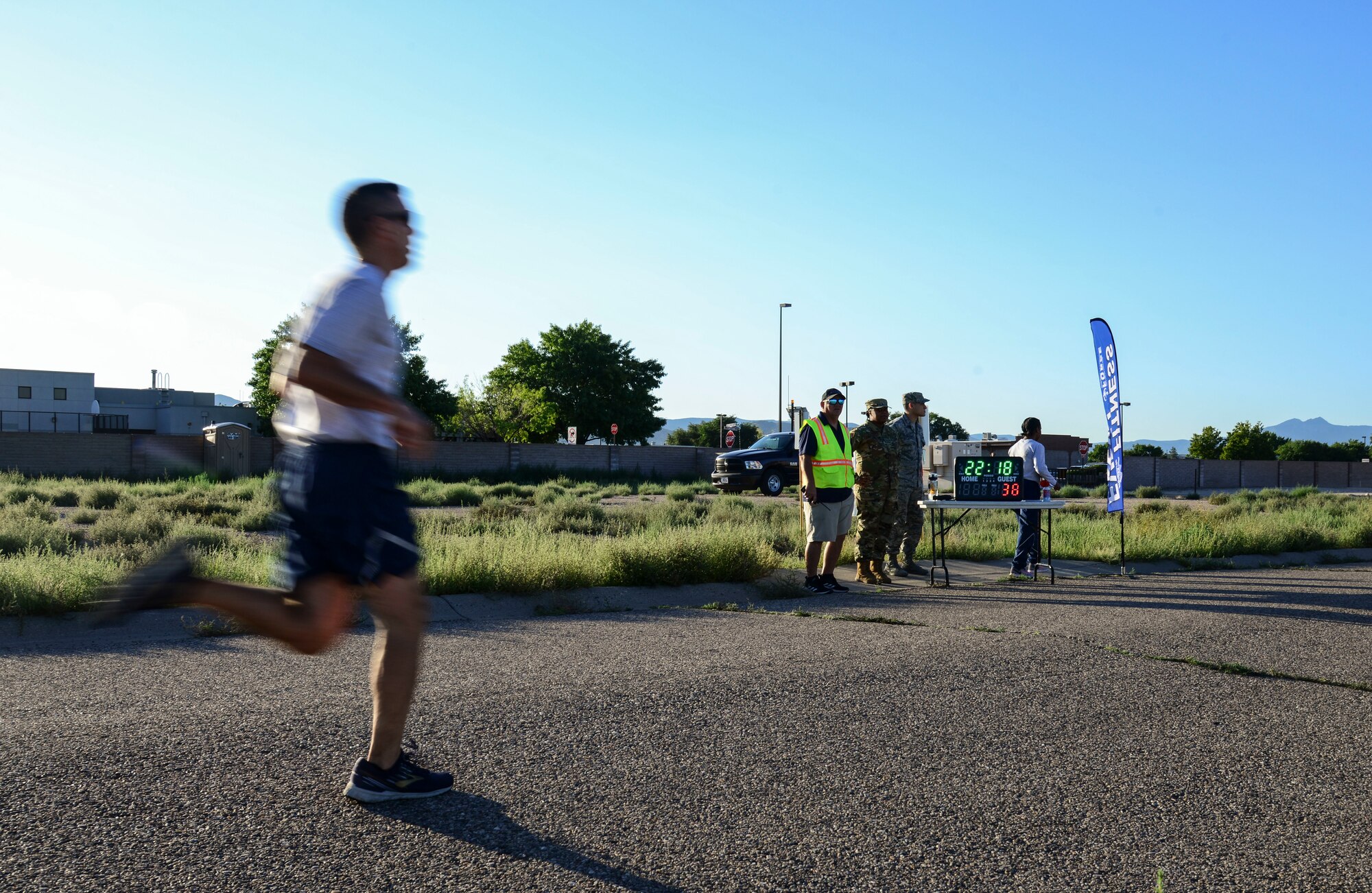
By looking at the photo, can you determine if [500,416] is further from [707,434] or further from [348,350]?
[348,350]

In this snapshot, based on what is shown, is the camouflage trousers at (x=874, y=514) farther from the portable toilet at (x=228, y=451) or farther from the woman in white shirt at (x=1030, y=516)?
the portable toilet at (x=228, y=451)

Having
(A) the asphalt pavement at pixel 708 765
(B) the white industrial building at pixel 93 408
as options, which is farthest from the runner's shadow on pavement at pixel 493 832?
(B) the white industrial building at pixel 93 408

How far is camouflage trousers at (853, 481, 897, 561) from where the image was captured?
34.7 feet

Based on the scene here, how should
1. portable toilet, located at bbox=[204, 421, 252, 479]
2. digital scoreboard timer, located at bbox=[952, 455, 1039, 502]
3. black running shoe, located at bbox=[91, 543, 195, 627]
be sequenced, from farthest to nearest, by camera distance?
1. portable toilet, located at bbox=[204, 421, 252, 479]
2. digital scoreboard timer, located at bbox=[952, 455, 1039, 502]
3. black running shoe, located at bbox=[91, 543, 195, 627]

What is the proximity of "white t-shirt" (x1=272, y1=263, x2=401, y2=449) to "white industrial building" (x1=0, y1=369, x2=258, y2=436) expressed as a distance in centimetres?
6838

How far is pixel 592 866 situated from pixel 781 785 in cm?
94

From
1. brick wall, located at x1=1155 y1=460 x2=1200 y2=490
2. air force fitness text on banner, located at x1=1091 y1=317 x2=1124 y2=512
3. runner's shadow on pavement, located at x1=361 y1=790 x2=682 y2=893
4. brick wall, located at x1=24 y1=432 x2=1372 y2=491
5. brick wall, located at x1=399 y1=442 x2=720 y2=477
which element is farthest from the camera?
brick wall, located at x1=1155 y1=460 x2=1200 y2=490

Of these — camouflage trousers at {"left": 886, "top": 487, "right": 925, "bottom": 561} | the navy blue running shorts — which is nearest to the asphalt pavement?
the navy blue running shorts

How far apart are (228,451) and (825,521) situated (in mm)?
29859

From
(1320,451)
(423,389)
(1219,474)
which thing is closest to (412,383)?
(423,389)

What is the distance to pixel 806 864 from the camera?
306cm

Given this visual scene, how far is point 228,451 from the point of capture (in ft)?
113

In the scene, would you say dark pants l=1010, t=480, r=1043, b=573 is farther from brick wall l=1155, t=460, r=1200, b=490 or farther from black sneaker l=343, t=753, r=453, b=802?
brick wall l=1155, t=460, r=1200, b=490

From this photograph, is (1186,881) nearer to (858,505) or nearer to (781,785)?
(781,785)
